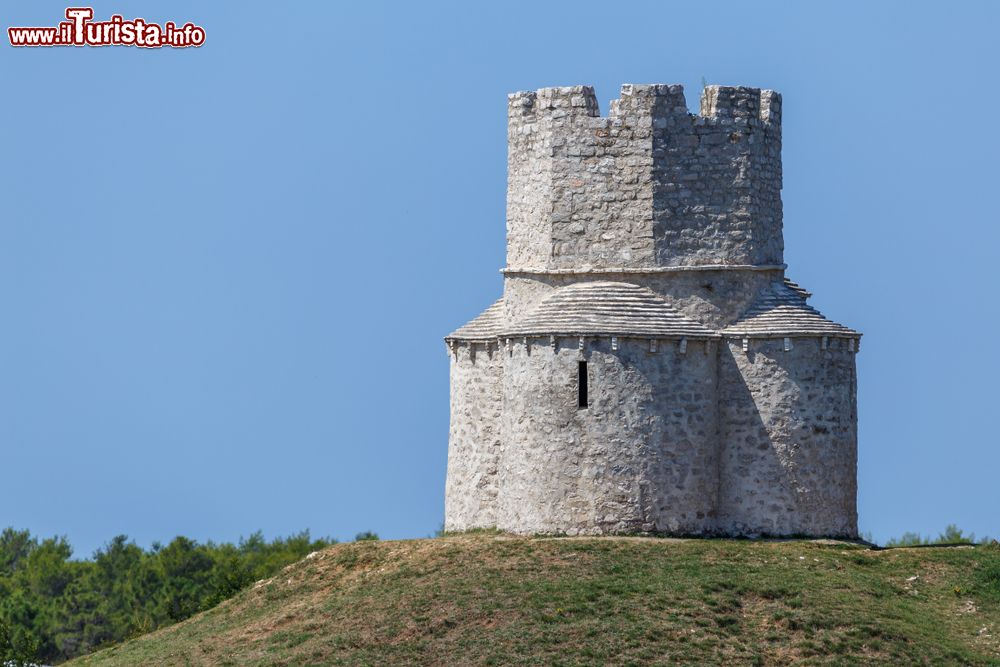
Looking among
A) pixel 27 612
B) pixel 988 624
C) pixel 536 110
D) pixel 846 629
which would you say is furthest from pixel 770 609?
pixel 27 612

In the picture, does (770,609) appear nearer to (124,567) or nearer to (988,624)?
(988,624)

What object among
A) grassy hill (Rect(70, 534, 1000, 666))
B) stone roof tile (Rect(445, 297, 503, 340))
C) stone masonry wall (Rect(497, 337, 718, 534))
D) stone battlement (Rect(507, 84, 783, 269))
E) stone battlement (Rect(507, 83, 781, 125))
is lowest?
grassy hill (Rect(70, 534, 1000, 666))

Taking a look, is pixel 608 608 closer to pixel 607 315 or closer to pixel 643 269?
pixel 607 315

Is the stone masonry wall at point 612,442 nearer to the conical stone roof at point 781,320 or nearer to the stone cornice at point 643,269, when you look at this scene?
the conical stone roof at point 781,320

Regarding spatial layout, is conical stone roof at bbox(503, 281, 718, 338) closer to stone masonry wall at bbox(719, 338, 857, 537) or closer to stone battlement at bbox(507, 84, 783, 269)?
stone battlement at bbox(507, 84, 783, 269)

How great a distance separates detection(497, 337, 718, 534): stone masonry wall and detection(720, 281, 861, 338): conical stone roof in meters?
1.26

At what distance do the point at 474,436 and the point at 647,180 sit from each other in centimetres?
628

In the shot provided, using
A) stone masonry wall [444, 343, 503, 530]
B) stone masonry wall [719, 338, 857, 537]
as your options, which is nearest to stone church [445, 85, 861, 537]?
stone masonry wall [719, 338, 857, 537]

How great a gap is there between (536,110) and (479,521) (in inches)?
321

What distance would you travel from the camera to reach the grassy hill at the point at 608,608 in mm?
35406

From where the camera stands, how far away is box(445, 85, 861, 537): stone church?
1594 inches

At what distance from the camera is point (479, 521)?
4347cm

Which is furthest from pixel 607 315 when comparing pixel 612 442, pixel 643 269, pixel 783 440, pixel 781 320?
pixel 783 440

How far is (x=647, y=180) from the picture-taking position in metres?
41.8
